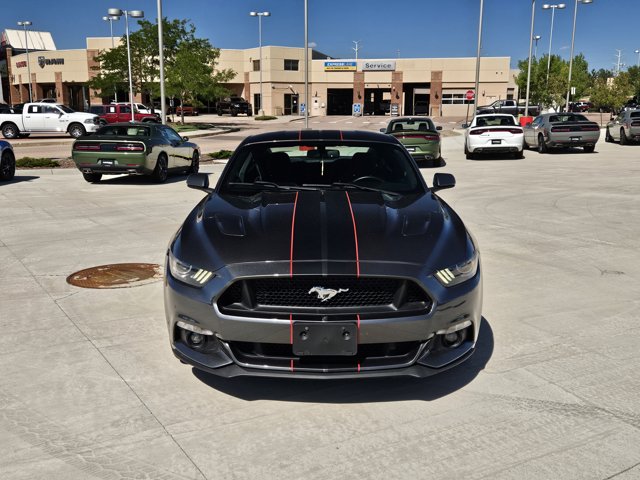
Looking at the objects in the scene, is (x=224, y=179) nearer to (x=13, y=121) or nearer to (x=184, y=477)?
(x=184, y=477)

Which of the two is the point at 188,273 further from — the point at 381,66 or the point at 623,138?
the point at 381,66

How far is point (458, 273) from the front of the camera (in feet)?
12.5

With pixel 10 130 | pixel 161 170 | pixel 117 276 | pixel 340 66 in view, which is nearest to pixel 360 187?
pixel 117 276

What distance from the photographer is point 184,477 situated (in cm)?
308

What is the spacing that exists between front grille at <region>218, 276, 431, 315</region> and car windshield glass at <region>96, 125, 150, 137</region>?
12453mm

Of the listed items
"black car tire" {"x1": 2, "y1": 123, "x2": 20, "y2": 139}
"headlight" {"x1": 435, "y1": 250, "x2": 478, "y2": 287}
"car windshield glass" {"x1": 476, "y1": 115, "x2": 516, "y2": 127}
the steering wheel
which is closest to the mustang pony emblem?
"headlight" {"x1": 435, "y1": 250, "x2": 478, "y2": 287}

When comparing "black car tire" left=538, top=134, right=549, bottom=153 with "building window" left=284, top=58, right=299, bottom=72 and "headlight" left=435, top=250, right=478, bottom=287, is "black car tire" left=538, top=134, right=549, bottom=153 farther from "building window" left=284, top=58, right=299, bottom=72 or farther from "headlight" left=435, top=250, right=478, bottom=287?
"building window" left=284, top=58, right=299, bottom=72

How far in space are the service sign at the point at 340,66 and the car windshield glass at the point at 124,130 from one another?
70.4m

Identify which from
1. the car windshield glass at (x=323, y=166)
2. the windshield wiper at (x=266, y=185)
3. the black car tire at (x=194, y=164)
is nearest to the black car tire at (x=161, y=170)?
the black car tire at (x=194, y=164)

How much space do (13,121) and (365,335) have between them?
35468mm

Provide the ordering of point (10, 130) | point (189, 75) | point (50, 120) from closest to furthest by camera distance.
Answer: point (50, 120), point (10, 130), point (189, 75)

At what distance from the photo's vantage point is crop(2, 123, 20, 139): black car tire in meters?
34.1

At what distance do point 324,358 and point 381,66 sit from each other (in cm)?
8221

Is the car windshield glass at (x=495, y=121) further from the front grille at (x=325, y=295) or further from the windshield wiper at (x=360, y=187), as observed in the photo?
the front grille at (x=325, y=295)
